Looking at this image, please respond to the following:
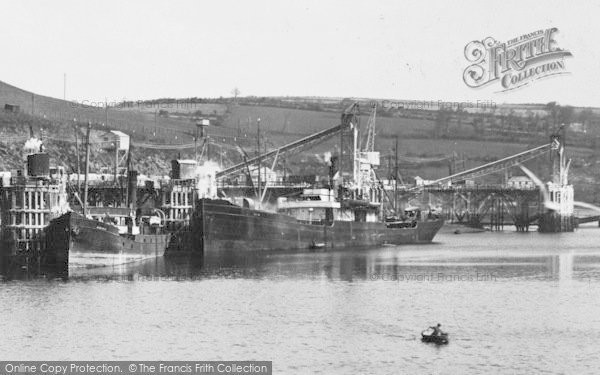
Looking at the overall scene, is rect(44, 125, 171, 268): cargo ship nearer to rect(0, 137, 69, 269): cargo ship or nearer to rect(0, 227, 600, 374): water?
rect(0, 137, 69, 269): cargo ship

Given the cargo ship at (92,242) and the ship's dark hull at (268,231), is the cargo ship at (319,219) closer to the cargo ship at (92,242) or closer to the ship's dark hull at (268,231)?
the ship's dark hull at (268,231)

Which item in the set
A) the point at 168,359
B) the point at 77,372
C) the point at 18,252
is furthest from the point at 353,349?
the point at 18,252

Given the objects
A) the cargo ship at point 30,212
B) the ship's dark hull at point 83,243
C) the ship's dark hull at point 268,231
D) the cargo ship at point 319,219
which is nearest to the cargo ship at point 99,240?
the ship's dark hull at point 83,243

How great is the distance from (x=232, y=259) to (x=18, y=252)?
20.3m

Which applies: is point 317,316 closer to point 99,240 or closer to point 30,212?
point 99,240

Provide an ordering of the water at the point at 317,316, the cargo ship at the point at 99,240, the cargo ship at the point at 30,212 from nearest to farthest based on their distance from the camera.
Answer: the water at the point at 317,316 < the cargo ship at the point at 99,240 < the cargo ship at the point at 30,212

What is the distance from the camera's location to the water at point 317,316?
57.8 metres

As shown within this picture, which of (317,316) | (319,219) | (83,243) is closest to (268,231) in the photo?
(319,219)

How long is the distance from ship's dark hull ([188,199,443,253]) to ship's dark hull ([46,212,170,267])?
1503 cm

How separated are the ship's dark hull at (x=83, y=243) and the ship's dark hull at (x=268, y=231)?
15030 millimetres

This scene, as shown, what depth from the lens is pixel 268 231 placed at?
12756 cm

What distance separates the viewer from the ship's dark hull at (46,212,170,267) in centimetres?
9569

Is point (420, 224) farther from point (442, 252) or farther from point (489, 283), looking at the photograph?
point (489, 283)

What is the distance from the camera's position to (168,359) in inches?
2234
